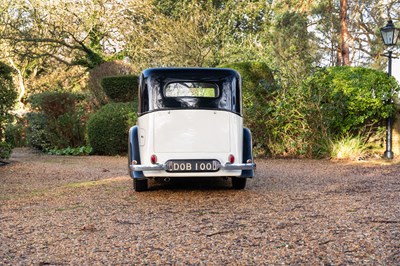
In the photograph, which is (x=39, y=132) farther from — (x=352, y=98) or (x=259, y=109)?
(x=352, y=98)

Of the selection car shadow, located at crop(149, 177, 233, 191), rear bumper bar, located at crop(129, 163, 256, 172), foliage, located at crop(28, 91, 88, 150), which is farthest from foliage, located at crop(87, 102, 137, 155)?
rear bumper bar, located at crop(129, 163, 256, 172)

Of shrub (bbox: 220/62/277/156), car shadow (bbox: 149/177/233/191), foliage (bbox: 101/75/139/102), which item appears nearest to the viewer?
car shadow (bbox: 149/177/233/191)

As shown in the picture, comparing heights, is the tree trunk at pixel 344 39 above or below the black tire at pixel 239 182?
above

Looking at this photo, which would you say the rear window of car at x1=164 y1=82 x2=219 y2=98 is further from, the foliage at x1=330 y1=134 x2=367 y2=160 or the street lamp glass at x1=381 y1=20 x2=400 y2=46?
the street lamp glass at x1=381 y1=20 x2=400 y2=46

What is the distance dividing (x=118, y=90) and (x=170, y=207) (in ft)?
33.4

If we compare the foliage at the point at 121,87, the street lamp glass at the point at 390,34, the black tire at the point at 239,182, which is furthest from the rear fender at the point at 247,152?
the foliage at the point at 121,87

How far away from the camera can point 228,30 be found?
892 inches

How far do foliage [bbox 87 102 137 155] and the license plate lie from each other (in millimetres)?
7712

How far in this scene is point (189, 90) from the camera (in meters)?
6.66

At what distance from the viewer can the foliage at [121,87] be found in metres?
15.2

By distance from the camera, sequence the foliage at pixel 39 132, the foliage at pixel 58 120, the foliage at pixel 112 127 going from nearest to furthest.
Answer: the foliage at pixel 112 127
the foliage at pixel 58 120
the foliage at pixel 39 132

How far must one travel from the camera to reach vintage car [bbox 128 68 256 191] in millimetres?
6172

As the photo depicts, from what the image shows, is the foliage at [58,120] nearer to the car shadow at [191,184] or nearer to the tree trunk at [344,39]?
the car shadow at [191,184]

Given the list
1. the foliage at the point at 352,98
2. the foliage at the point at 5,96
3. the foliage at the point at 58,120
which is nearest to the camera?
the foliage at the point at 5,96
